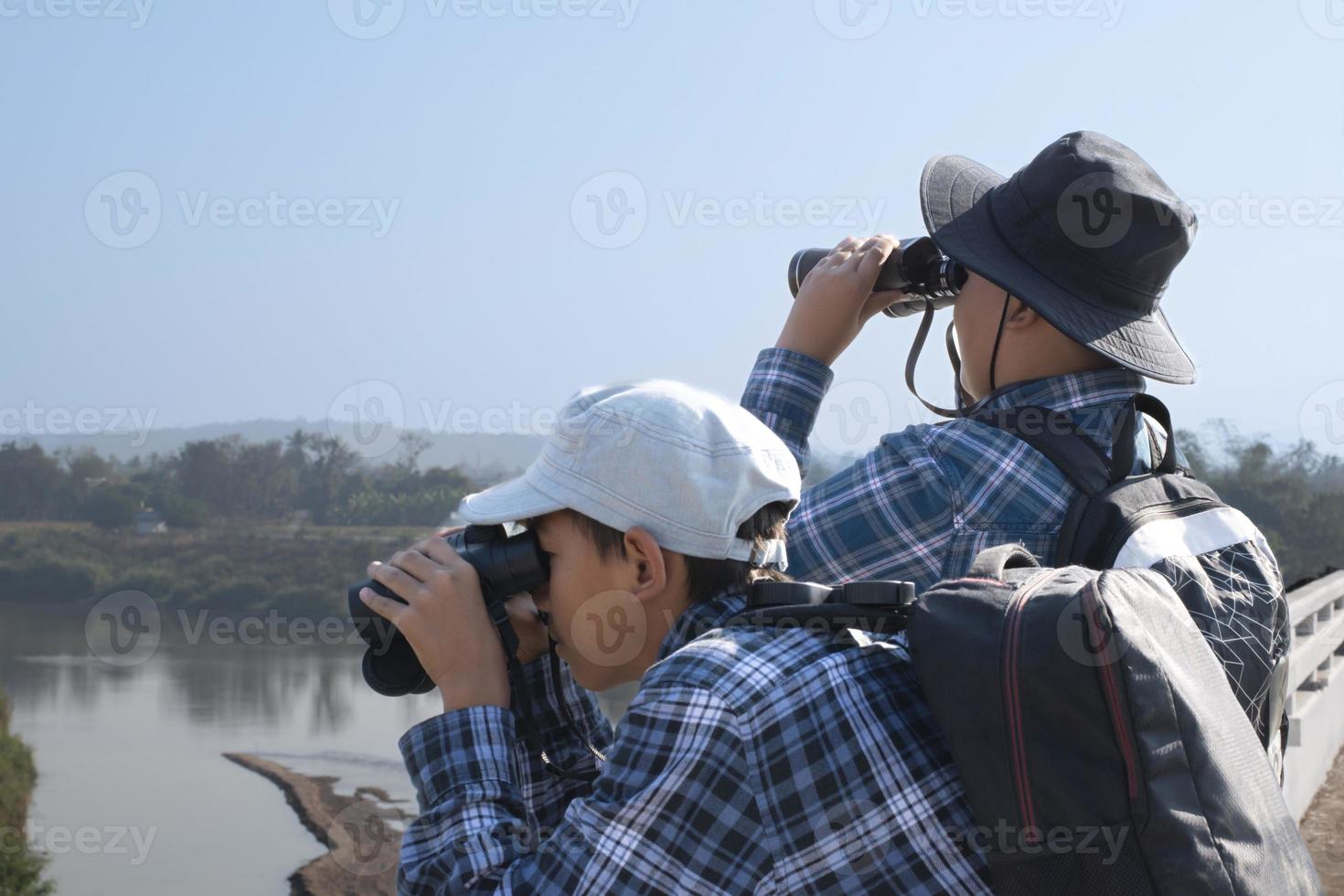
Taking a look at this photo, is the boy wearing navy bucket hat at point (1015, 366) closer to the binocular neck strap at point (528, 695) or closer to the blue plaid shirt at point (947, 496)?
the blue plaid shirt at point (947, 496)

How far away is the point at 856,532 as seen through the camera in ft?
5.70

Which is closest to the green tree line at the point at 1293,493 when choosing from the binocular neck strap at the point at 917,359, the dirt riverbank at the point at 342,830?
the dirt riverbank at the point at 342,830

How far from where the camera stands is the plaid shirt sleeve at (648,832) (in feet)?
3.67

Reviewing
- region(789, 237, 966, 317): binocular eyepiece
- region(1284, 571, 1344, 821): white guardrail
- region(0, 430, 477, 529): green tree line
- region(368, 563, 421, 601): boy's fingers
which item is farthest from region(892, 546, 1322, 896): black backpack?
region(0, 430, 477, 529): green tree line

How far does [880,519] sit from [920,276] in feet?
1.94

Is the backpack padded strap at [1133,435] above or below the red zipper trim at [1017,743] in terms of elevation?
above

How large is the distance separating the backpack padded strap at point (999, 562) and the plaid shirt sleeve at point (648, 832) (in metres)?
0.30

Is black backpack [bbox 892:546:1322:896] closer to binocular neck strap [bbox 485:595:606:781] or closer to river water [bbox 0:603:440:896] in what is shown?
binocular neck strap [bbox 485:595:606:781]

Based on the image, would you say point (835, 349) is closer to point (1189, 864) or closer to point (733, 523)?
point (733, 523)

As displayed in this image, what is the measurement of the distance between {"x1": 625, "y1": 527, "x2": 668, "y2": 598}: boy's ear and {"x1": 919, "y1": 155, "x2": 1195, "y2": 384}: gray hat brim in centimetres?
72

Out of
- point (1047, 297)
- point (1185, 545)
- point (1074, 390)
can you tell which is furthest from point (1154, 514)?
point (1047, 297)

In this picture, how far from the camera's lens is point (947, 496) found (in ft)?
5.64

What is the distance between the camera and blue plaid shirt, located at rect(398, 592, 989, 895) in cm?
112

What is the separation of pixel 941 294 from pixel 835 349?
0.21 meters
